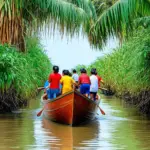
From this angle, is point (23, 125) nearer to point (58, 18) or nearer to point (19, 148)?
point (19, 148)

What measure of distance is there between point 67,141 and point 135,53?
18.4 ft

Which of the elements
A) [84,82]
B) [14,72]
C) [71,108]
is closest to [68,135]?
[71,108]

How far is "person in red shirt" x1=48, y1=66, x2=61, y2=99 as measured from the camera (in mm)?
17141

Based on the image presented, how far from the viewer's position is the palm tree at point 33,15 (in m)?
20.1

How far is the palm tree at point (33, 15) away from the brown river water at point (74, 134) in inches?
135

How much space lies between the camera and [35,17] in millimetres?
21406

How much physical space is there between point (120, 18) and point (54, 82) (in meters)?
3.20

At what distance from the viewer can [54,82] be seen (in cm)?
1717

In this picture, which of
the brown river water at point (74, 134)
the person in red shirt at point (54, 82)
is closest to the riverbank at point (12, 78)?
the brown river water at point (74, 134)

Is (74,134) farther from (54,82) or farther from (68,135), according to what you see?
(54,82)

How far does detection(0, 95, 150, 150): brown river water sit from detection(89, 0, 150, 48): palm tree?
2990 mm

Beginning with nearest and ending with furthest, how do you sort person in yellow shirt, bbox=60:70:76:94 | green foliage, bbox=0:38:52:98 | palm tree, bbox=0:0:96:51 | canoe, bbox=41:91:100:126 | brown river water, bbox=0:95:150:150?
brown river water, bbox=0:95:150:150
canoe, bbox=41:91:100:126
person in yellow shirt, bbox=60:70:76:94
green foliage, bbox=0:38:52:98
palm tree, bbox=0:0:96:51

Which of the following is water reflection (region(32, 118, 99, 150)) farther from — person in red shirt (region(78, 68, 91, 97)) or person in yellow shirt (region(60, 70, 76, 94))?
person in red shirt (region(78, 68, 91, 97))

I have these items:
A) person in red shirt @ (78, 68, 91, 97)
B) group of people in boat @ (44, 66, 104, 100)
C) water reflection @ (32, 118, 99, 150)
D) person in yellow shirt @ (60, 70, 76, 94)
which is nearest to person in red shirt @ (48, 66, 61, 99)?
group of people in boat @ (44, 66, 104, 100)
